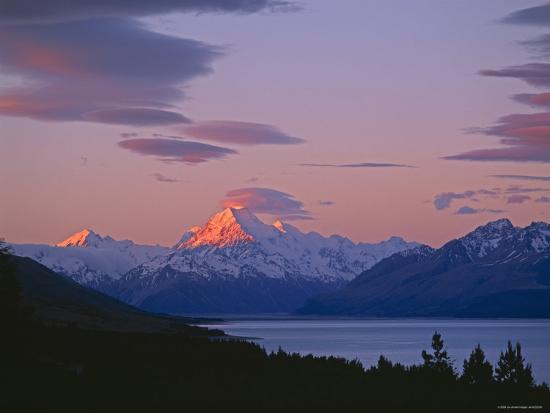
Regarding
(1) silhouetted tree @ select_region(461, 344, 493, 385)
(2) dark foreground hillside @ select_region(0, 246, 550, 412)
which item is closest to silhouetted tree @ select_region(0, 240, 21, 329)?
(2) dark foreground hillside @ select_region(0, 246, 550, 412)

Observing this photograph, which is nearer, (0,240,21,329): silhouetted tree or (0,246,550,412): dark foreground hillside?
(0,246,550,412): dark foreground hillside

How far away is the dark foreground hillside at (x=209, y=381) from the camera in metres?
63.6

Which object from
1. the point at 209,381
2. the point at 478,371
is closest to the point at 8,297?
the point at 209,381

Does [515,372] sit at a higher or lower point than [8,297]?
lower

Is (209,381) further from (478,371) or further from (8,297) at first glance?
(478,371)

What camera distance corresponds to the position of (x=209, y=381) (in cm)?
7700

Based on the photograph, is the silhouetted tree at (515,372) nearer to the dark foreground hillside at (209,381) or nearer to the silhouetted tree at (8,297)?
the dark foreground hillside at (209,381)

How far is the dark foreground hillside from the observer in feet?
209

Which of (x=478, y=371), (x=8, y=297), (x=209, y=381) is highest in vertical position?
(x=8, y=297)

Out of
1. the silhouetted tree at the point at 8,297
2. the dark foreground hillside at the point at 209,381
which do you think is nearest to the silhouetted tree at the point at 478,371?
the dark foreground hillside at the point at 209,381

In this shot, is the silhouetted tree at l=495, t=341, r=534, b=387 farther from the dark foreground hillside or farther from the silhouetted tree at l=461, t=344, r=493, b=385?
the silhouetted tree at l=461, t=344, r=493, b=385

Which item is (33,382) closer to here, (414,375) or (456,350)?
(414,375)

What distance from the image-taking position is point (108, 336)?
12425cm

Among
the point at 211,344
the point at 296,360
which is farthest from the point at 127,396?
the point at 211,344
